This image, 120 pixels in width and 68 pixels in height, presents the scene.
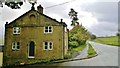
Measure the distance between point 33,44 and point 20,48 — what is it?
157cm

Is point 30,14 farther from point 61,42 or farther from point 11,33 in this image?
point 61,42

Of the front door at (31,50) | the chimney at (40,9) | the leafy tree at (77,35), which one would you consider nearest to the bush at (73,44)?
the leafy tree at (77,35)

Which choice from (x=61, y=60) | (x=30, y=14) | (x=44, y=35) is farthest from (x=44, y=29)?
(x=61, y=60)

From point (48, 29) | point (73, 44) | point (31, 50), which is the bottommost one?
point (31, 50)

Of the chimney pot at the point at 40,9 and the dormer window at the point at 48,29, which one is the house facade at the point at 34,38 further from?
the chimney pot at the point at 40,9

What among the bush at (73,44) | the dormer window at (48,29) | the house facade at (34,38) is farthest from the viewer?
the bush at (73,44)

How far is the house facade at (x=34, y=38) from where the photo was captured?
25186 millimetres

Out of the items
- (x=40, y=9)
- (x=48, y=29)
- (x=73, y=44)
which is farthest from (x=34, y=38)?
(x=73, y=44)

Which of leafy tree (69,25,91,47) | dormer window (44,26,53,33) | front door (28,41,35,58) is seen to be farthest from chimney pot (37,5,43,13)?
leafy tree (69,25,91,47)

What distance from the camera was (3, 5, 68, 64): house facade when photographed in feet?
82.6

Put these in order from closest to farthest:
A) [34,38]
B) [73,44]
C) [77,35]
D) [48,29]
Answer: [34,38] < [48,29] < [73,44] < [77,35]

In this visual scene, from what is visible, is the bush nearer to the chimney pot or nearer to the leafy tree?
the leafy tree

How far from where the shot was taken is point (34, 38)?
2552 cm

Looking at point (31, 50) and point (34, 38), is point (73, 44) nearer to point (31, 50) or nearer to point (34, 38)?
point (34, 38)
